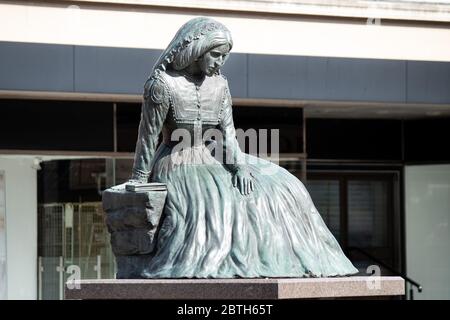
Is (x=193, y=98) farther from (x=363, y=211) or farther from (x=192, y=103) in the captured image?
(x=363, y=211)

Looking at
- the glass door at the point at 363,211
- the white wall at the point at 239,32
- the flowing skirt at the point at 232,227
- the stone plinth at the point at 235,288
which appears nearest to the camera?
the stone plinth at the point at 235,288

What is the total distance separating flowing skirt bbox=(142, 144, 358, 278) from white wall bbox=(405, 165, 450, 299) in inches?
458

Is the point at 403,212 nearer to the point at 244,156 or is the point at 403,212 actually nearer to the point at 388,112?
the point at 388,112

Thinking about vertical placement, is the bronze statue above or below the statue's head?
below

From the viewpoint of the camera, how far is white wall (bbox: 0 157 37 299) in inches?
722

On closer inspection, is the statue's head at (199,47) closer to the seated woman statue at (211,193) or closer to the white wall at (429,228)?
the seated woman statue at (211,193)

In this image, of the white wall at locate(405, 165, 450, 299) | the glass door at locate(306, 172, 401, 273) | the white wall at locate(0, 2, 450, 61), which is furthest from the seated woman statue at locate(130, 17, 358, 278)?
the white wall at locate(405, 165, 450, 299)

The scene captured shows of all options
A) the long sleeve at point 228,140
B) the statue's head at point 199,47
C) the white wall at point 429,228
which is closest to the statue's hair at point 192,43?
the statue's head at point 199,47

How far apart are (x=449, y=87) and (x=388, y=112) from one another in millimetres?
1657

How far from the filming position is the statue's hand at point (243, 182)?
973 cm

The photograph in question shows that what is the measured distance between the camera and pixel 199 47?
9.78 m

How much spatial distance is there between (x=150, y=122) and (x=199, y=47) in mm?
Result: 608

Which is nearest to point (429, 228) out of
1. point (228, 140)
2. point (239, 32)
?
point (239, 32)

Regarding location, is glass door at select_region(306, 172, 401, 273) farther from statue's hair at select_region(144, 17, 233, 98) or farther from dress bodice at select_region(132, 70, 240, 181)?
statue's hair at select_region(144, 17, 233, 98)
